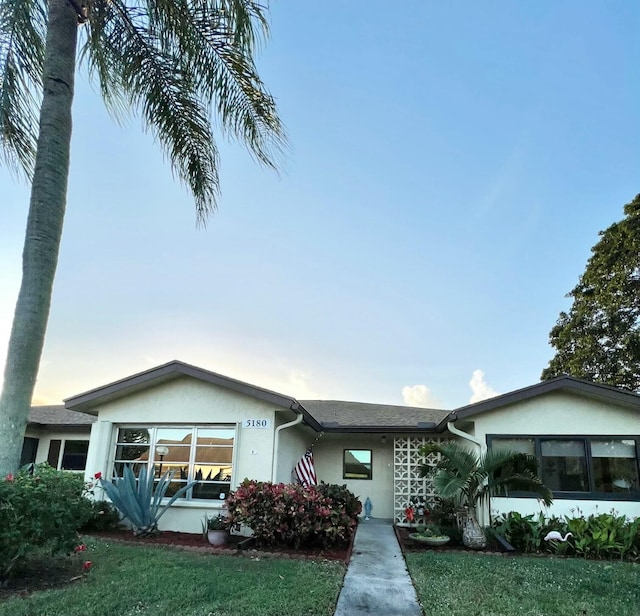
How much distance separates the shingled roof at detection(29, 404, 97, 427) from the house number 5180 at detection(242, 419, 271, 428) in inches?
292

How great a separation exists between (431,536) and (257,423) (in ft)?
14.3

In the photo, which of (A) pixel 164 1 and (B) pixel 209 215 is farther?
(B) pixel 209 215

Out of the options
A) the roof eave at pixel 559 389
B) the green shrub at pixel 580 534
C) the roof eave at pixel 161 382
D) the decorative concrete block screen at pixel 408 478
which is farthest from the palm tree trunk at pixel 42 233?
the decorative concrete block screen at pixel 408 478

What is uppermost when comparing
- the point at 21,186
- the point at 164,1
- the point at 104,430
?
the point at 164,1

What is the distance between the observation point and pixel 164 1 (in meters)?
7.66

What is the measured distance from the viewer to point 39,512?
242 inches

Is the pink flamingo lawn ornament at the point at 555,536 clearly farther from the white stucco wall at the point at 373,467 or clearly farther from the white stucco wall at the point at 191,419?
the white stucco wall at the point at 373,467

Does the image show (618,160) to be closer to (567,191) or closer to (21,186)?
(567,191)

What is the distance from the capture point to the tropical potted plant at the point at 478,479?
973 centimetres

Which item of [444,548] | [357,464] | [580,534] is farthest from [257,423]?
[580,534]

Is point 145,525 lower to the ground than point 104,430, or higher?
lower

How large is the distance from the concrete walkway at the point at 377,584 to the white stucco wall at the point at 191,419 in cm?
281

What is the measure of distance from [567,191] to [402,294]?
517cm

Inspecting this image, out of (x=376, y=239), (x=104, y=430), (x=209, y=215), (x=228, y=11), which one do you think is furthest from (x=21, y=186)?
(x=376, y=239)
